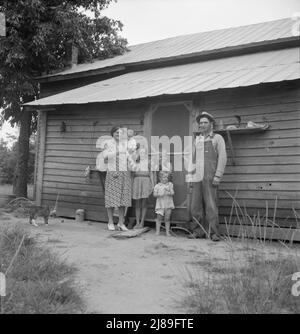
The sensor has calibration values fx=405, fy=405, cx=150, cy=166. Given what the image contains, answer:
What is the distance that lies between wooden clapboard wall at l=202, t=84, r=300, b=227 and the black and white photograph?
19 mm

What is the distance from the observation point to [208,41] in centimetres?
970

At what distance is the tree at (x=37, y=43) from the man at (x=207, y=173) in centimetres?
594

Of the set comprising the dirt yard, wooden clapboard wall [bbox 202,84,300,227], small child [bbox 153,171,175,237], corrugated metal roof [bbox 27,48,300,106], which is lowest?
the dirt yard

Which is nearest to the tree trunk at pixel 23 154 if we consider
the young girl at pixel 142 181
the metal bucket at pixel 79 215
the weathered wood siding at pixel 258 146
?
the metal bucket at pixel 79 215

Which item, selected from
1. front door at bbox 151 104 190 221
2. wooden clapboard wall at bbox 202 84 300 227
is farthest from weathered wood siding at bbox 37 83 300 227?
front door at bbox 151 104 190 221

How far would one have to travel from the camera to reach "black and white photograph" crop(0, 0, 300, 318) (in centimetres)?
323

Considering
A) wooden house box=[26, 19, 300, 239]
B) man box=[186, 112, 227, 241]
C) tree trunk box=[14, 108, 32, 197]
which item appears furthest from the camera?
tree trunk box=[14, 108, 32, 197]

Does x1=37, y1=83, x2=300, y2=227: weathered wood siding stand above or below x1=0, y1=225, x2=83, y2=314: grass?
above

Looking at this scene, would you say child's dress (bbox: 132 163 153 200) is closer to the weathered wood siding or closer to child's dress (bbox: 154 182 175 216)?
child's dress (bbox: 154 182 175 216)

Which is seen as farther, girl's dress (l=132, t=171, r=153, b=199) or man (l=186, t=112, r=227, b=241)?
girl's dress (l=132, t=171, r=153, b=199)

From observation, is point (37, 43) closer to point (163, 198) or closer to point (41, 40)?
point (41, 40)

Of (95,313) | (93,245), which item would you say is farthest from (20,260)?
(93,245)

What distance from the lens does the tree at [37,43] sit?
404 inches

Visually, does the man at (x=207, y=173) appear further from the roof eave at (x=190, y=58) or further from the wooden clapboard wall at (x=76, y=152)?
the roof eave at (x=190, y=58)
